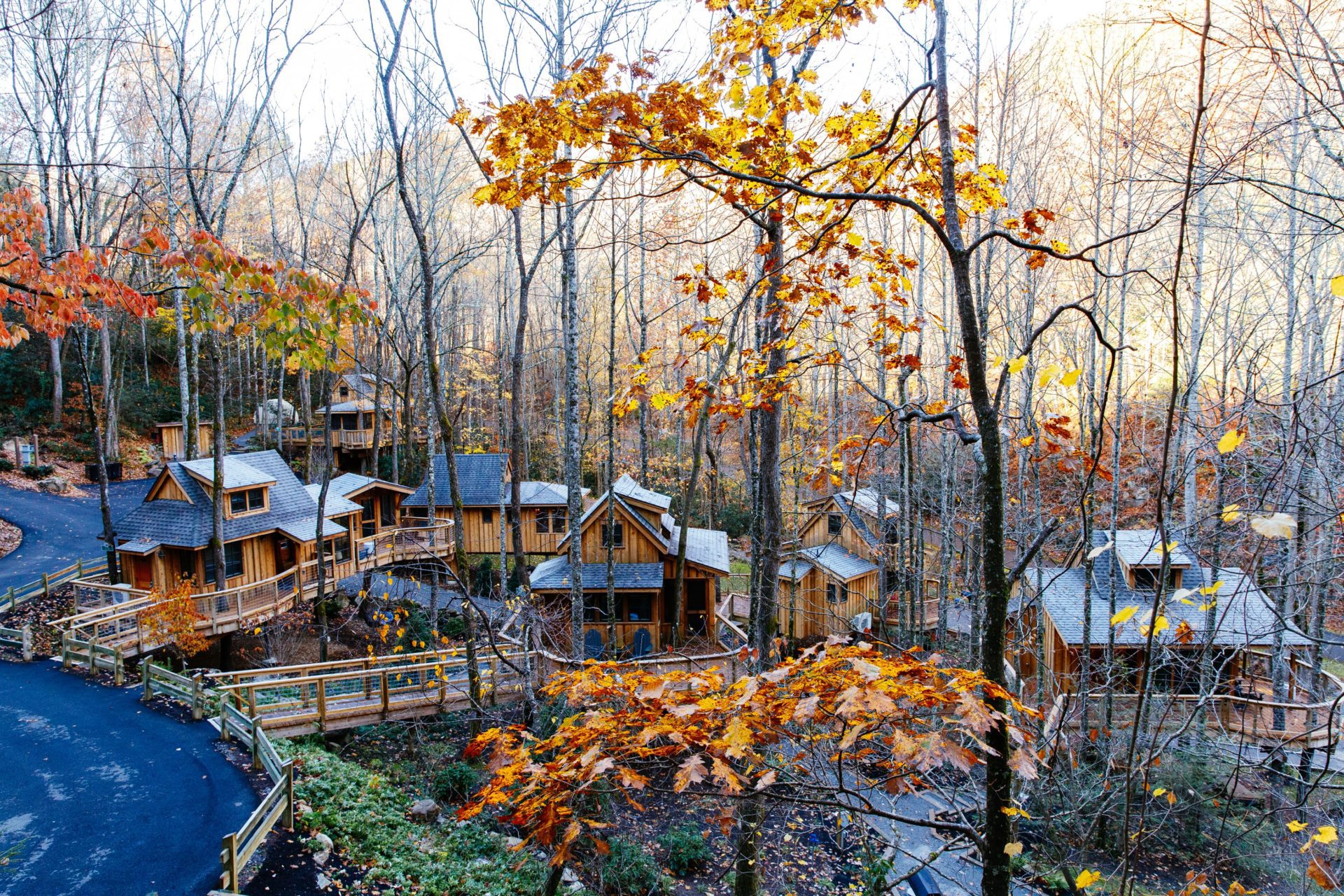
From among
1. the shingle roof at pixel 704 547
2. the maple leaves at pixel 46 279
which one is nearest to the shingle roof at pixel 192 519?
the shingle roof at pixel 704 547

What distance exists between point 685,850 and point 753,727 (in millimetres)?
9450

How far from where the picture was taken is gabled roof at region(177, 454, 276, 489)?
1690 cm

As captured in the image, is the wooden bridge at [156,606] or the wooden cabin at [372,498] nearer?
the wooden bridge at [156,606]

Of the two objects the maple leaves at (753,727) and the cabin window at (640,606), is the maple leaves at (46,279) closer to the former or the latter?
the maple leaves at (753,727)

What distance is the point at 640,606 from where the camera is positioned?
59.1ft

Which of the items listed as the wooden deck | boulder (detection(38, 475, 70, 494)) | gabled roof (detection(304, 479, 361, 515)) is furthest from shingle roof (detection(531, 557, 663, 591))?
boulder (detection(38, 475, 70, 494))

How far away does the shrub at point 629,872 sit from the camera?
9406mm

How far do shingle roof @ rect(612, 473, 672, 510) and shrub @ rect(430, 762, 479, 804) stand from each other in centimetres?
764

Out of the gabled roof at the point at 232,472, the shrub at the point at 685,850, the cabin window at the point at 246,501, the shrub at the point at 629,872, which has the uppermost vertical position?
the gabled roof at the point at 232,472

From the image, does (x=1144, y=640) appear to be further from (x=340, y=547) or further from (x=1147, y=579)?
(x=340, y=547)

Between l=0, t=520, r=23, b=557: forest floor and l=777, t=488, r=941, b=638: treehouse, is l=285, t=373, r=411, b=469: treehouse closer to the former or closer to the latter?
l=0, t=520, r=23, b=557: forest floor

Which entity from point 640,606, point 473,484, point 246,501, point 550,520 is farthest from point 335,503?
point 640,606

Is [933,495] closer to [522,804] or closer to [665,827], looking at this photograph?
[665,827]

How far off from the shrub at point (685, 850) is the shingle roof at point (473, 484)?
14603 mm
